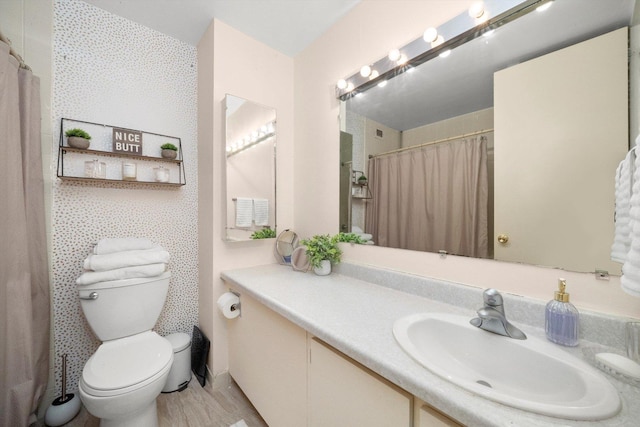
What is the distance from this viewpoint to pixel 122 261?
1327 millimetres

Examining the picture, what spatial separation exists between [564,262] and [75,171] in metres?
2.42

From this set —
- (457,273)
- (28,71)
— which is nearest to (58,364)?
(28,71)

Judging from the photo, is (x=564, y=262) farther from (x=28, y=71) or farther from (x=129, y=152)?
(x=28, y=71)

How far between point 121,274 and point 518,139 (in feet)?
6.55

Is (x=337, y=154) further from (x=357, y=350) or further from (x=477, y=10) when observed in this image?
(x=357, y=350)

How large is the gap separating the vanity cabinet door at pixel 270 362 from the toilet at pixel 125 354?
39 cm

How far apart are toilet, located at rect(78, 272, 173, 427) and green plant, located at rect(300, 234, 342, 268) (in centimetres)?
90

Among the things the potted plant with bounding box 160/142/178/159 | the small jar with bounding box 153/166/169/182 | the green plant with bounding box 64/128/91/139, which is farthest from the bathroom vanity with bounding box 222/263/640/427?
the green plant with bounding box 64/128/91/139

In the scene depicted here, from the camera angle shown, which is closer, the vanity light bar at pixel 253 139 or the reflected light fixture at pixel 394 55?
the reflected light fixture at pixel 394 55

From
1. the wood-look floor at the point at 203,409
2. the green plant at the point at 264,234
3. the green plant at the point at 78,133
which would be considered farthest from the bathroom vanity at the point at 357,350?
the green plant at the point at 78,133

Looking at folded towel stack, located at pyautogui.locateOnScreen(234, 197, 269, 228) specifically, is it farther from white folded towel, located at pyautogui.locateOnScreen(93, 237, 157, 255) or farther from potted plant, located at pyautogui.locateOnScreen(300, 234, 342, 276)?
white folded towel, located at pyautogui.locateOnScreen(93, 237, 157, 255)

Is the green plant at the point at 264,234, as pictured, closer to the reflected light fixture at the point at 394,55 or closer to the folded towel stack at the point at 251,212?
the folded towel stack at the point at 251,212

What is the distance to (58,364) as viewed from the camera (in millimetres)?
1371

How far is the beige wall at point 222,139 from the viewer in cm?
157
